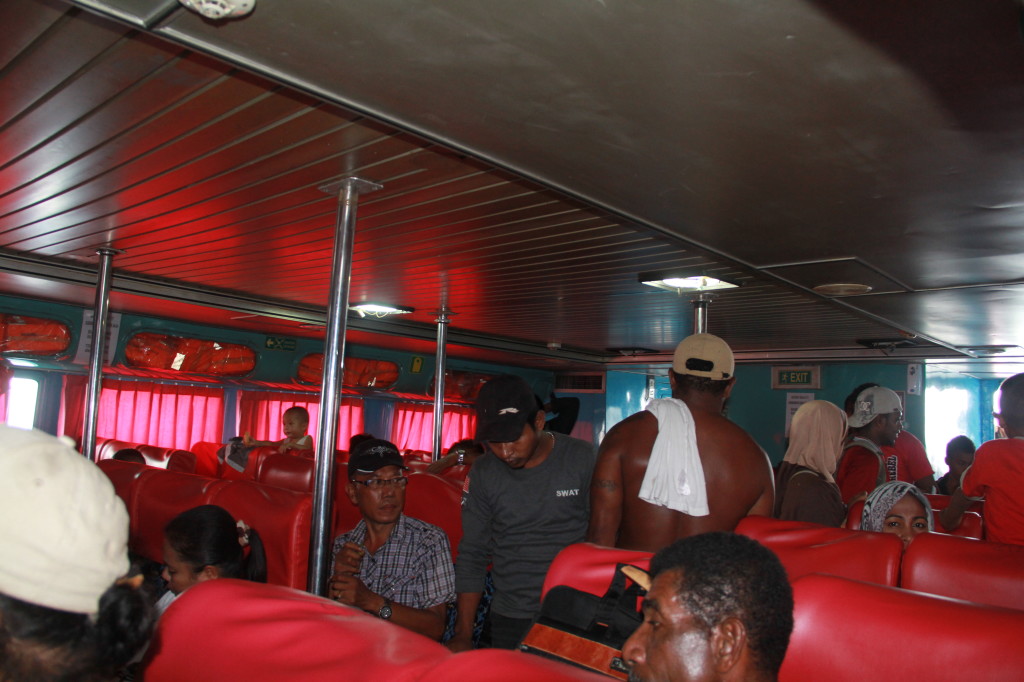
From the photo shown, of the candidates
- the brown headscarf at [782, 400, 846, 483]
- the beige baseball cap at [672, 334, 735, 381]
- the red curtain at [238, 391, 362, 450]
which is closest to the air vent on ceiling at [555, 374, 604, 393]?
the red curtain at [238, 391, 362, 450]

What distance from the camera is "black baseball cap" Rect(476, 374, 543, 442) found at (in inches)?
113

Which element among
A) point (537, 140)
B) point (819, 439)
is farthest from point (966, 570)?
point (537, 140)

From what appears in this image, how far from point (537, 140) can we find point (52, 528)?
6.47 feet

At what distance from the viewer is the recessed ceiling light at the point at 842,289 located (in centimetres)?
507

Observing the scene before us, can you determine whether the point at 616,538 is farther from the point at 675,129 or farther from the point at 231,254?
the point at 231,254

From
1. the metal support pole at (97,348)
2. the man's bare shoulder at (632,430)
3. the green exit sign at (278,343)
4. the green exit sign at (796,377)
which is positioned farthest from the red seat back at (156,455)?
the green exit sign at (796,377)

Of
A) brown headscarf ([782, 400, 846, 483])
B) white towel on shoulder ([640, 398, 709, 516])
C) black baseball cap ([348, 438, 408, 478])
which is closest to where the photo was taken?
white towel on shoulder ([640, 398, 709, 516])

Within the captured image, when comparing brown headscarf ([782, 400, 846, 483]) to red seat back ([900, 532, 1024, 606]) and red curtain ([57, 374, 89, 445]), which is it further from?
red curtain ([57, 374, 89, 445])

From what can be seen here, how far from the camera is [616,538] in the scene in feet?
10.4

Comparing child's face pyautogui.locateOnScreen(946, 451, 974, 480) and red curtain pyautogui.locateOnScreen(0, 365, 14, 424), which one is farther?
red curtain pyautogui.locateOnScreen(0, 365, 14, 424)

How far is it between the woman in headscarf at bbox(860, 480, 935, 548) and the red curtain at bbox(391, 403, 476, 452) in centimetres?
852

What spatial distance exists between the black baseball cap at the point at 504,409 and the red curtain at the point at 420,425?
867cm

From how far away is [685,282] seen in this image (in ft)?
17.9

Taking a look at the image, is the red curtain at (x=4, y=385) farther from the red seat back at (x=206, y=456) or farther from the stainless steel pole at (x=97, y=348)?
the stainless steel pole at (x=97, y=348)
